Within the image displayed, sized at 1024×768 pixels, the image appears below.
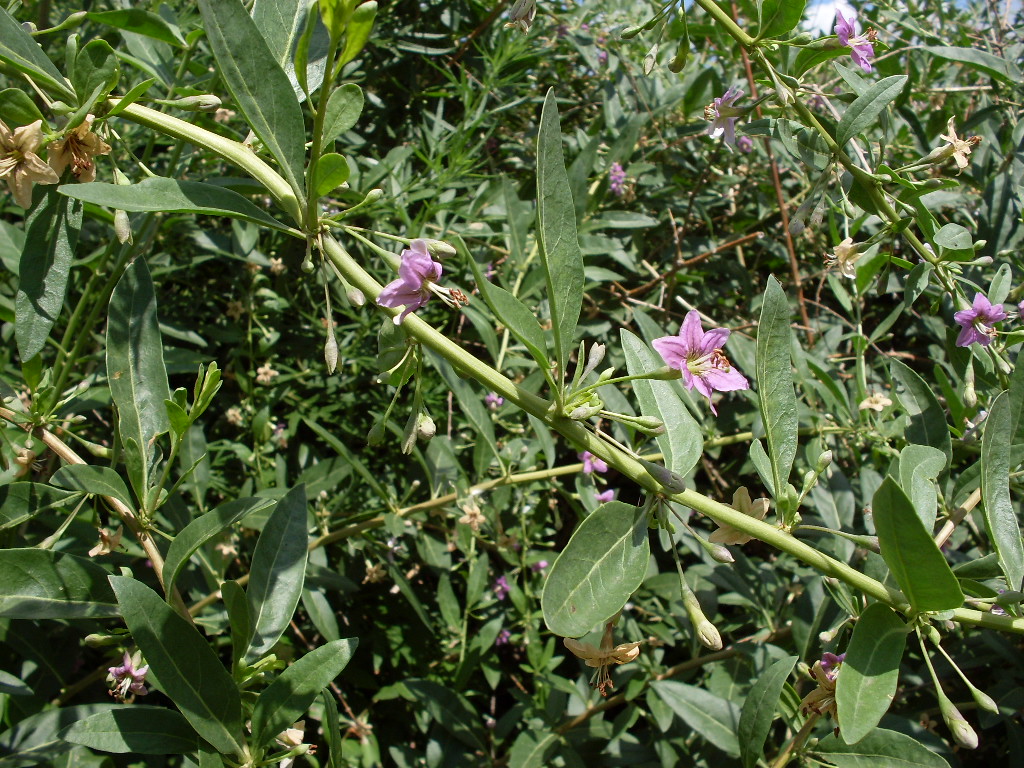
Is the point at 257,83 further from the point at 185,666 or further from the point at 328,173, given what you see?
the point at 185,666

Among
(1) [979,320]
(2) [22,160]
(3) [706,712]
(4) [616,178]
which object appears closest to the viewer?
(2) [22,160]

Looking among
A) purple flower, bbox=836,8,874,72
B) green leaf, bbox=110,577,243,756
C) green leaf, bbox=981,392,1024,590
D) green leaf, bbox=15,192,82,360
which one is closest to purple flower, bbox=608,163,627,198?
purple flower, bbox=836,8,874,72

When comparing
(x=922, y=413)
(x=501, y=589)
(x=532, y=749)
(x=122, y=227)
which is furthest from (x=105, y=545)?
(x=922, y=413)

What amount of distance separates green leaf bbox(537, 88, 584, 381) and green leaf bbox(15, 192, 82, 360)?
75 cm

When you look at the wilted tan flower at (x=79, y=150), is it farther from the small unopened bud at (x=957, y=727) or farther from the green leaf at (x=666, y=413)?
the small unopened bud at (x=957, y=727)

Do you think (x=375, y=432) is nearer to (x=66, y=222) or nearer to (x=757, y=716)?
(x=66, y=222)

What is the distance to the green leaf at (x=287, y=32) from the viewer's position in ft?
3.51

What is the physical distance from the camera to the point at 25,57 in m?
0.96

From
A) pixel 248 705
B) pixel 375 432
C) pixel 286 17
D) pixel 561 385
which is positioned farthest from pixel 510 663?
pixel 286 17

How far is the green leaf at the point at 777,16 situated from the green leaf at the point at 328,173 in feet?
2.73

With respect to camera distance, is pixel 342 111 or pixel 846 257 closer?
pixel 342 111

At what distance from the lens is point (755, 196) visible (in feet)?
8.82

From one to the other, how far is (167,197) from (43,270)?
38 cm

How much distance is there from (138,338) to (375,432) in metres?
0.47
